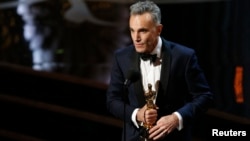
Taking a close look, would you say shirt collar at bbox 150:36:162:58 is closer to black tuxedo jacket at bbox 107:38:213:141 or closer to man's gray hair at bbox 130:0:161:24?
black tuxedo jacket at bbox 107:38:213:141

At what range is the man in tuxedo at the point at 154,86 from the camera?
60.2 inches

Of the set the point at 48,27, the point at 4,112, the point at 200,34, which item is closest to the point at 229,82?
the point at 200,34

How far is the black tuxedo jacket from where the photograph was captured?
1607 millimetres

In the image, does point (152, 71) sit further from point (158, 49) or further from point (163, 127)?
point (163, 127)

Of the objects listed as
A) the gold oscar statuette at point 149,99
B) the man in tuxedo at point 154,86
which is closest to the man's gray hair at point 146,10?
the man in tuxedo at point 154,86

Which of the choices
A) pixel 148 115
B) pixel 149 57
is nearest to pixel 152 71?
pixel 149 57

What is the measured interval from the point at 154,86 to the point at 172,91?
68 millimetres

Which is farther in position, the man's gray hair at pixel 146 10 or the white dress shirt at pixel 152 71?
the white dress shirt at pixel 152 71

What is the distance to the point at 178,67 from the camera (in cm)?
162

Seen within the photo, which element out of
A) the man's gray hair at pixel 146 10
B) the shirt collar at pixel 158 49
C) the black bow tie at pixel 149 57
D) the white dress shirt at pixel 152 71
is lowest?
the white dress shirt at pixel 152 71

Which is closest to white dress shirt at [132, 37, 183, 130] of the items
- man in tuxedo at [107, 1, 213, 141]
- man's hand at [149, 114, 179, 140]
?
man in tuxedo at [107, 1, 213, 141]

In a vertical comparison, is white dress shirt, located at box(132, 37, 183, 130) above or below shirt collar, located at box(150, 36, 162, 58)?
below

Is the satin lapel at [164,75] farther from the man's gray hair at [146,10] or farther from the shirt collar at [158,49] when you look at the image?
the man's gray hair at [146,10]

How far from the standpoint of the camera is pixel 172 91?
1610mm
